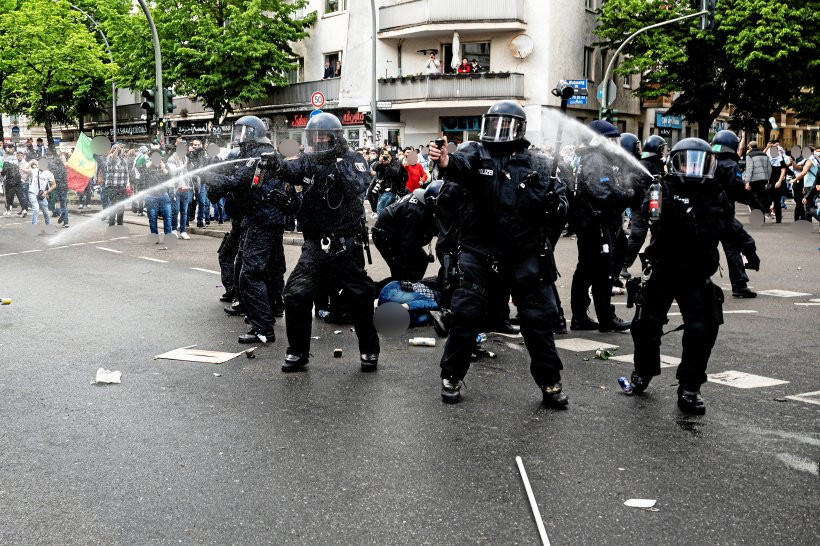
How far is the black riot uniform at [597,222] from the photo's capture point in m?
8.46

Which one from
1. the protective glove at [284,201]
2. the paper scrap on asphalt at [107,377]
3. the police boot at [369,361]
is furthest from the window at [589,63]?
the paper scrap on asphalt at [107,377]

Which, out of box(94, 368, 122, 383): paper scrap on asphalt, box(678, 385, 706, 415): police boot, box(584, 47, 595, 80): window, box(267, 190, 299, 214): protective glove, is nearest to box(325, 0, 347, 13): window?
box(584, 47, 595, 80): window

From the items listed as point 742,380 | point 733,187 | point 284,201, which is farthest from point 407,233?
point 742,380

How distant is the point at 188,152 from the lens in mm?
21906

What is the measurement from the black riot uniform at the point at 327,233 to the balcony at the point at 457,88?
29.9 metres

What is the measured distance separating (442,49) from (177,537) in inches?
1421

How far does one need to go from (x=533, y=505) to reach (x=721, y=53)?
34.7m

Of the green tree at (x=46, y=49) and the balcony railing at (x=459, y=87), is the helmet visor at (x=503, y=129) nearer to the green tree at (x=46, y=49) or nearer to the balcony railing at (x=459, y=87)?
the balcony railing at (x=459, y=87)

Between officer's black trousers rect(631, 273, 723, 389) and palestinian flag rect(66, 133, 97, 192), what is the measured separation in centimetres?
1671

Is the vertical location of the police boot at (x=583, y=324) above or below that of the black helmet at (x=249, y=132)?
below

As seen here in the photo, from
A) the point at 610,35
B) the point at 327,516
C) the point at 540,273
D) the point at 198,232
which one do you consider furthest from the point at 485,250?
the point at 610,35

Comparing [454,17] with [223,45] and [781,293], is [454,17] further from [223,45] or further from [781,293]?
[781,293]

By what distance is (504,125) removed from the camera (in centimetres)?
572

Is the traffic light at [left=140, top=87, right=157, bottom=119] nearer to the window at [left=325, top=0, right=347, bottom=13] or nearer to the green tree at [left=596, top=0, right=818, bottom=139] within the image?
the window at [left=325, top=0, right=347, bottom=13]
